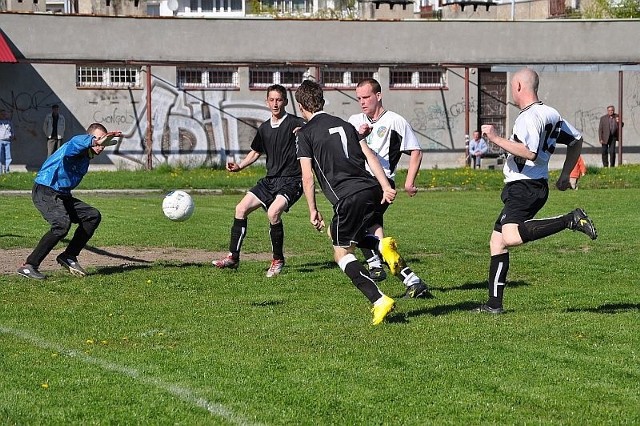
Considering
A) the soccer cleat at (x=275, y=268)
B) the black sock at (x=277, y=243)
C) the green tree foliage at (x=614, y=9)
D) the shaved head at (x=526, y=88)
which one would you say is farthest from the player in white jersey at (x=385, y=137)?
Result: the green tree foliage at (x=614, y=9)

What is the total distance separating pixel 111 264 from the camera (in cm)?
1306

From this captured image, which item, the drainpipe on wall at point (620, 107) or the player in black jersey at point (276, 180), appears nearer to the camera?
the player in black jersey at point (276, 180)

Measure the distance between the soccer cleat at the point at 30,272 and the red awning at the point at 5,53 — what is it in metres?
24.2

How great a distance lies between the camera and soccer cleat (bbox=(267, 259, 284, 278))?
39.4 feet

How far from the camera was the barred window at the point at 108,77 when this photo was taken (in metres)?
36.9

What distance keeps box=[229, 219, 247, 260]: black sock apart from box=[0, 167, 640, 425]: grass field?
0.22 m

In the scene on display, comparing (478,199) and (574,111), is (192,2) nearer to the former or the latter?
(574,111)

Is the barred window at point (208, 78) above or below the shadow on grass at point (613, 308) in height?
above

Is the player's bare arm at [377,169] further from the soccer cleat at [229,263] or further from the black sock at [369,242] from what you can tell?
the soccer cleat at [229,263]

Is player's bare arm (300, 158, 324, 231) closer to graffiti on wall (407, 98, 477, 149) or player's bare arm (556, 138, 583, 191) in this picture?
player's bare arm (556, 138, 583, 191)

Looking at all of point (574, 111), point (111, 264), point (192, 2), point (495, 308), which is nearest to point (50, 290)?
point (111, 264)

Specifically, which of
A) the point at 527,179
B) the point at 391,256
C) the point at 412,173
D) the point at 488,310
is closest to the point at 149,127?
the point at 412,173

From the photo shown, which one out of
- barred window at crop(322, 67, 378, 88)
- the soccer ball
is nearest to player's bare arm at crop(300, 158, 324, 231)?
the soccer ball

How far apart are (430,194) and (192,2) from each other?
205 feet
